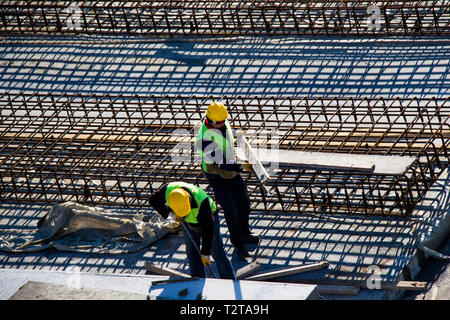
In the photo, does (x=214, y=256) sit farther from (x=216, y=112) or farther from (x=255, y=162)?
(x=216, y=112)

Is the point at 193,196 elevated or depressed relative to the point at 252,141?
elevated

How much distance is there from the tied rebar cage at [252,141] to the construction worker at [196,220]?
2138mm

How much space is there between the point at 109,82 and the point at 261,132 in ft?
17.4

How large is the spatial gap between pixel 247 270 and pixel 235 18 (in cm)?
990

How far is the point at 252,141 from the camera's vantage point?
593 inches

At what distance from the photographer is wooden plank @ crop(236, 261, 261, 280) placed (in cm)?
1239

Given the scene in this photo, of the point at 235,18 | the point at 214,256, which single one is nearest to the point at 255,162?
the point at 214,256

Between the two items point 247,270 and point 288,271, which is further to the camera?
point 247,270

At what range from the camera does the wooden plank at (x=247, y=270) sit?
1239cm

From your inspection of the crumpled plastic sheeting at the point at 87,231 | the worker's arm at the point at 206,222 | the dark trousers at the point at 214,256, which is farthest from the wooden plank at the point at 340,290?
the crumpled plastic sheeting at the point at 87,231

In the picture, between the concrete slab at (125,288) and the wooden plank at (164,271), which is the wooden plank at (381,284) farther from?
the wooden plank at (164,271)

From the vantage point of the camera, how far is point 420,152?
13.5m

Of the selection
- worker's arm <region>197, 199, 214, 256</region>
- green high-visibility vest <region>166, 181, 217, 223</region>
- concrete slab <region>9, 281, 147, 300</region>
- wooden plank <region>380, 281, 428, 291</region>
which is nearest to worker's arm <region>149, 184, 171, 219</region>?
green high-visibility vest <region>166, 181, 217, 223</region>
